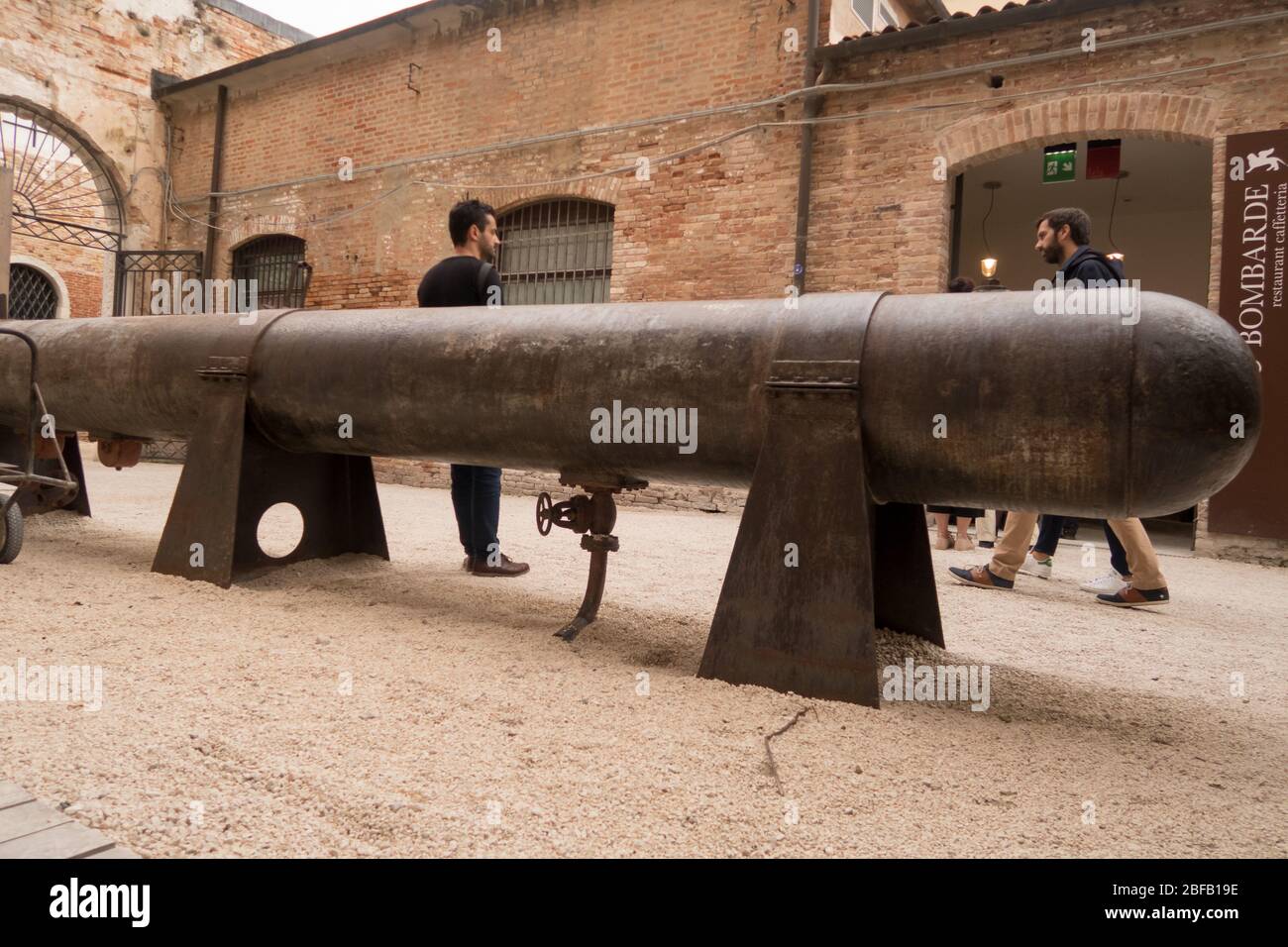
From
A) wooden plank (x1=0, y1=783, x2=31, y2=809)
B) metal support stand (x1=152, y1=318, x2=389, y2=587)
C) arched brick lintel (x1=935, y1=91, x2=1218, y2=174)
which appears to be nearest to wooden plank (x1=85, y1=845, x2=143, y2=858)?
wooden plank (x1=0, y1=783, x2=31, y2=809)

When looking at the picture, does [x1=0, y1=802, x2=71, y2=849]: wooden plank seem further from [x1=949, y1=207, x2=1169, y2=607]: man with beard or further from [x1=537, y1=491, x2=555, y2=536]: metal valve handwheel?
[x1=949, y1=207, x2=1169, y2=607]: man with beard

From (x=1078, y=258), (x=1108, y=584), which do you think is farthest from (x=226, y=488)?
(x=1108, y=584)

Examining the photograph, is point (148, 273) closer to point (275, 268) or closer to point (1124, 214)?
point (275, 268)

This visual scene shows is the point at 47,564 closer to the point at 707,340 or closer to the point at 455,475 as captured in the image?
the point at 455,475

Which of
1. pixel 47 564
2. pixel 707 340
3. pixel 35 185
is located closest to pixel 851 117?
pixel 707 340

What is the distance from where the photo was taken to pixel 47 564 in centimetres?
366

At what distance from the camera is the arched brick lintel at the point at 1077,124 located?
22.0ft

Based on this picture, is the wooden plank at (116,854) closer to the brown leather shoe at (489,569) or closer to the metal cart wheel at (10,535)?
the brown leather shoe at (489,569)

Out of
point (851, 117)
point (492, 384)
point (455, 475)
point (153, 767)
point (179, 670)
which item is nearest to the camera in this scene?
point (153, 767)

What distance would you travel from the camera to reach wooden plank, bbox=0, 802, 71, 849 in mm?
1335

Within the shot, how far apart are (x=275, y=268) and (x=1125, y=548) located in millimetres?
12290

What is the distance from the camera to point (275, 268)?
1284 cm

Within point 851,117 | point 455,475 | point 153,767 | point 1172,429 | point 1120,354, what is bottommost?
point 153,767
